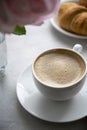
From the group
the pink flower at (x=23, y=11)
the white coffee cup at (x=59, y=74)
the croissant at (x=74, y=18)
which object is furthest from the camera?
the croissant at (x=74, y=18)

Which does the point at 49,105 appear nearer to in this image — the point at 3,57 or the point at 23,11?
the point at 3,57

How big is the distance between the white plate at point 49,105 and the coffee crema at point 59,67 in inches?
2.0

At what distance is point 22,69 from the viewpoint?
0.58 m

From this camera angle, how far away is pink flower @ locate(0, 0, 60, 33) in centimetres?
26

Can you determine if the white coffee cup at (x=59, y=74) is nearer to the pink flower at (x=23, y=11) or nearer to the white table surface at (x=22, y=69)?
the white table surface at (x=22, y=69)

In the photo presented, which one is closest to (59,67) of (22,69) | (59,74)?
(59,74)

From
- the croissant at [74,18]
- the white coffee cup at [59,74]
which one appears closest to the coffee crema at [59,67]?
the white coffee cup at [59,74]

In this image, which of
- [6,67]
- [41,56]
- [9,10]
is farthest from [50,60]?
[9,10]

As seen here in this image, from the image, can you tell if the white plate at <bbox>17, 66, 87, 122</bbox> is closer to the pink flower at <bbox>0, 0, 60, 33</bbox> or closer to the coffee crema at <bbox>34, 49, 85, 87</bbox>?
the coffee crema at <bbox>34, 49, 85, 87</bbox>

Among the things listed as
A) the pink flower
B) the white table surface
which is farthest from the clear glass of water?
the pink flower

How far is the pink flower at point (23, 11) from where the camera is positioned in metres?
0.26

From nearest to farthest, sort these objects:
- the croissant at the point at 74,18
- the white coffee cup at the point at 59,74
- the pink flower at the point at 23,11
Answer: the pink flower at the point at 23,11
the white coffee cup at the point at 59,74
the croissant at the point at 74,18

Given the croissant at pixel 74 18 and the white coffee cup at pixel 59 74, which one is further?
the croissant at pixel 74 18

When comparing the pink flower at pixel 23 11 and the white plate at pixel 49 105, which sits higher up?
the pink flower at pixel 23 11
